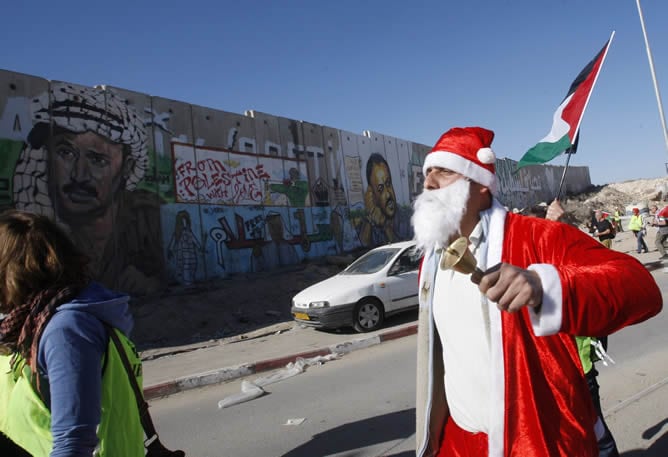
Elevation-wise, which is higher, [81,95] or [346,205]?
[81,95]

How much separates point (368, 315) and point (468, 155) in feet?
23.6

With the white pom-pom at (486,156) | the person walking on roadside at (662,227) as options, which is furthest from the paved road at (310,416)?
the person walking on roadside at (662,227)

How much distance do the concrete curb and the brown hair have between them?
491cm

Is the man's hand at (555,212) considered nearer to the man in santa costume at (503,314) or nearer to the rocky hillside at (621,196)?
the man in santa costume at (503,314)

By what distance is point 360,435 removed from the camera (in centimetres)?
434

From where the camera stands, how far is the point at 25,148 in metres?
10.7

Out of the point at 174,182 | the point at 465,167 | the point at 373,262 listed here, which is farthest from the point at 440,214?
the point at 174,182

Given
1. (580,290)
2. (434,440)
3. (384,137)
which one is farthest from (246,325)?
(384,137)

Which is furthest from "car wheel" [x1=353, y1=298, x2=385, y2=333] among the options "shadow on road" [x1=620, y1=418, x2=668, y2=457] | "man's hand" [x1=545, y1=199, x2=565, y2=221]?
"man's hand" [x1=545, y1=199, x2=565, y2=221]

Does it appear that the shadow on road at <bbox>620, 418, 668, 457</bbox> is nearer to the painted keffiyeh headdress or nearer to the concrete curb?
the concrete curb

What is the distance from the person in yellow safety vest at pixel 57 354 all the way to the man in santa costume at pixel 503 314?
3.74 feet

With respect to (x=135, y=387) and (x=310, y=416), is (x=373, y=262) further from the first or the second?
(x=135, y=387)

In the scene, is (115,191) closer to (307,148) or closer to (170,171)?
(170,171)

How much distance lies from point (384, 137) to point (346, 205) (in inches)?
196
